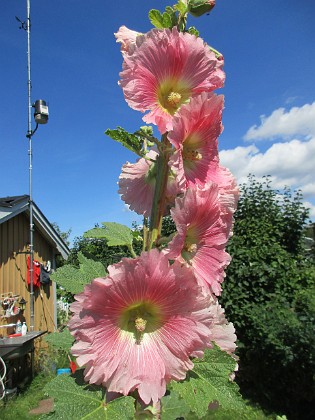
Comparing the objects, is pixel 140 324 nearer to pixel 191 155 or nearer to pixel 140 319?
pixel 140 319

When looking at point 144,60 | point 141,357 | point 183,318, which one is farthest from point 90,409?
point 144,60

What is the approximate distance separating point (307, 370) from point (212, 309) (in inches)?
196

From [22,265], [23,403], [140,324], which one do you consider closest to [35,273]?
[22,265]

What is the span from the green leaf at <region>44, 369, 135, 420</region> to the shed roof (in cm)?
726

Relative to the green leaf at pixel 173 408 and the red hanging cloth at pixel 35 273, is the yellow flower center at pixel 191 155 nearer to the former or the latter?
the green leaf at pixel 173 408

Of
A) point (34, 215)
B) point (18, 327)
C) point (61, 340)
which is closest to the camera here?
point (61, 340)

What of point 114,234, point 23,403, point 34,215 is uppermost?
point 34,215

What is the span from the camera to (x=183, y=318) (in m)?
0.93

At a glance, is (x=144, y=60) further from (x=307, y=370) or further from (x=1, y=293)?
(x=1, y=293)

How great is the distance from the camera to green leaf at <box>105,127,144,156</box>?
1170mm

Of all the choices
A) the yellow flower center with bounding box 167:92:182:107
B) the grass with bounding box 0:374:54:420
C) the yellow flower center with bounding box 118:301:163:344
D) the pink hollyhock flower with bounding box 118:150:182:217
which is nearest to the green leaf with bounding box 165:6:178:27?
the yellow flower center with bounding box 167:92:182:107

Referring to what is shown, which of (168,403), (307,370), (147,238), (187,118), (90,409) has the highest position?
(187,118)

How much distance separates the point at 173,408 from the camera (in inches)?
52.1

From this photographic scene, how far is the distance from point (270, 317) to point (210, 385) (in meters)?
5.12
